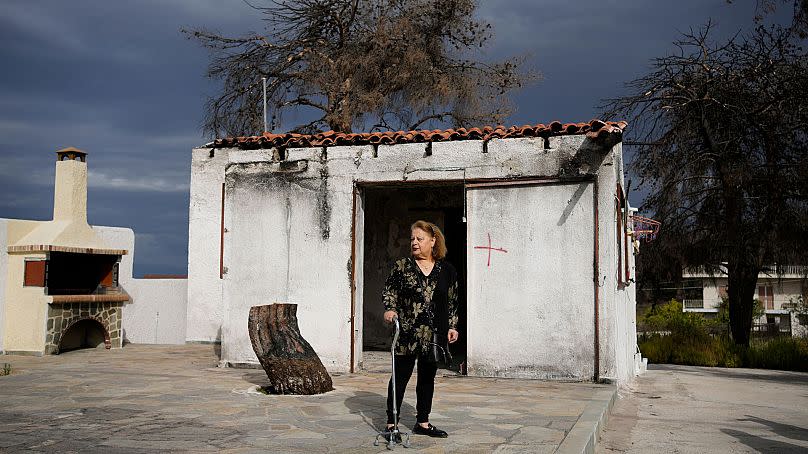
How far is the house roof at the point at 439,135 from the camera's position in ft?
33.2

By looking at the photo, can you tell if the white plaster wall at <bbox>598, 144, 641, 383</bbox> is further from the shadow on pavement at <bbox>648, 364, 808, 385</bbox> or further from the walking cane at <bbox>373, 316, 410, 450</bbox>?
the shadow on pavement at <bbox>648, 364, 808, 385</bbox>

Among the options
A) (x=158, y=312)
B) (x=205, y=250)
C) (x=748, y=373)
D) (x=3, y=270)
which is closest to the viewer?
(x=3, y=270)

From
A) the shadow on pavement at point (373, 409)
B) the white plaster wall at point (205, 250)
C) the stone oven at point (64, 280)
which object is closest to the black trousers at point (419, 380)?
the shadow on pavement at point (373, 409)

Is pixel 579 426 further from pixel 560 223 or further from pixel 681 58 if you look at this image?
pixel 681 58

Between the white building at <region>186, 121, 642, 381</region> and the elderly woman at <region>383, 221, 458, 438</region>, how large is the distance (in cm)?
427

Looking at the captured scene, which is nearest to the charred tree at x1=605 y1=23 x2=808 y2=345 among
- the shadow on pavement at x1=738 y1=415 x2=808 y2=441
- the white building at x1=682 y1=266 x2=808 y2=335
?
the shadow on pavement at x1=738 y1=415 x2=808 y2=441

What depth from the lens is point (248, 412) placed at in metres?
7.43

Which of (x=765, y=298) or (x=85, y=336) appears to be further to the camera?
(x=765, y=298)

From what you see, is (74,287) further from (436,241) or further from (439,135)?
(436,241)

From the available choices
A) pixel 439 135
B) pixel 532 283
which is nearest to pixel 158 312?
pixel 439 135

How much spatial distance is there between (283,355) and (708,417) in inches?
195

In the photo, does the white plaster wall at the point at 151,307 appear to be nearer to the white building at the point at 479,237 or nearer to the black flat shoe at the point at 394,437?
the white building at the point at 479,237

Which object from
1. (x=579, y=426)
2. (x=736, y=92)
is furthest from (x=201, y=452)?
(x=736, y=92)

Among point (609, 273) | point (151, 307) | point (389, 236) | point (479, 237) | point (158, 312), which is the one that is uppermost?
point (389, 236)
